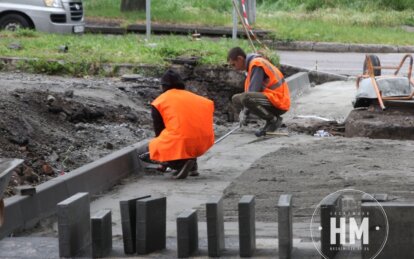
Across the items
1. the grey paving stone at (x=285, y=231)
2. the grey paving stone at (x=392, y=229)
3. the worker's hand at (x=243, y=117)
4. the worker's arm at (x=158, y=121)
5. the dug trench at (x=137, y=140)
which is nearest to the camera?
the grey paving stone at (x=392, y=229)

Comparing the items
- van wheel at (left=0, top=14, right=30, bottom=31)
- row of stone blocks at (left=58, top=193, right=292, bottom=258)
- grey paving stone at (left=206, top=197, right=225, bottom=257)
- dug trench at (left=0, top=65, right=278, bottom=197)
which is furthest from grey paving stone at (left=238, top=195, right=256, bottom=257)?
van wheel at (left=0, top=14, right=30, bottom=31)

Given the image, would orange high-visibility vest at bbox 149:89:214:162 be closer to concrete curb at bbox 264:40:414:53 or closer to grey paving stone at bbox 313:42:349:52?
concrete curb at bbox 264:40:414:53

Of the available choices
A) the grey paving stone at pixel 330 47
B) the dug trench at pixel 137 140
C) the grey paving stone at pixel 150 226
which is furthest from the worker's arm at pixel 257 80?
the grey paving stone at pixel 330 47

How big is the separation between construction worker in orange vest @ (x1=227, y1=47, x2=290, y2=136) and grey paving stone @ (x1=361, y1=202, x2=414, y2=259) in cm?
646

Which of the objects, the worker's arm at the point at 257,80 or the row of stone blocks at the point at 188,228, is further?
the worker's arm at the point at 257,80

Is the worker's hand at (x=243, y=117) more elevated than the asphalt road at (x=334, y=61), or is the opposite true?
the worker's hand at (x=243, y=117)

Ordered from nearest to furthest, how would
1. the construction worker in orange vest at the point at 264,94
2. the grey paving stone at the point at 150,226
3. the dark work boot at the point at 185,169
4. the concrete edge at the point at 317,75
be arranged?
the grey paving stone at the point at 150,226 < the dark work boot at the point at 185,169 < the construction worker in orange vest at the point at 264,94 < the concrete edge at the point at 317,75

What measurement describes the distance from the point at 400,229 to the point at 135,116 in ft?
22.9

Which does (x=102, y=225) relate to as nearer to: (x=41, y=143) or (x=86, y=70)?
(x=41, y=143)

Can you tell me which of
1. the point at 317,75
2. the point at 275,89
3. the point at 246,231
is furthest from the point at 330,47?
the point at 246,231

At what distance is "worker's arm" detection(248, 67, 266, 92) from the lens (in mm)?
13141

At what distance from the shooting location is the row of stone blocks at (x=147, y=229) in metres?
7.13

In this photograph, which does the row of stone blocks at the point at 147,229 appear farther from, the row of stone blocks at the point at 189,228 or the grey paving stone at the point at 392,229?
the grey paving stone at the point at 392,229

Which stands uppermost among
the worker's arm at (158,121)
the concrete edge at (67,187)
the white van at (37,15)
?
the white van at (37,15)
